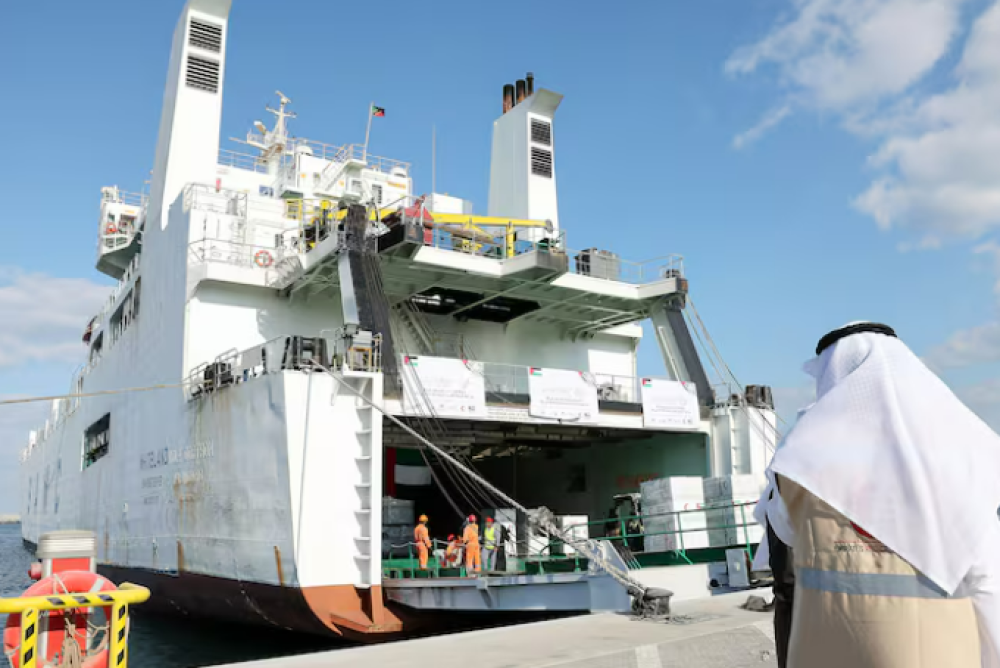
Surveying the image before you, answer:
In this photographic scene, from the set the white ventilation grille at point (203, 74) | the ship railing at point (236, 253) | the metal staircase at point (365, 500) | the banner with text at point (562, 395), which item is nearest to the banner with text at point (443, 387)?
the metal staircase at point (365, 500)

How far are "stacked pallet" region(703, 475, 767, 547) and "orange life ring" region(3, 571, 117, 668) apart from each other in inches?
424

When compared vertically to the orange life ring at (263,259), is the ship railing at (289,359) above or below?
below

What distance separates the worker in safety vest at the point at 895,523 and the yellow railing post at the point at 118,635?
622cm

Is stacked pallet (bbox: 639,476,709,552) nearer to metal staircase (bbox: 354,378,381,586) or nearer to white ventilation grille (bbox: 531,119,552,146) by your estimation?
metal staircase (bbox: 354,378,381,586)

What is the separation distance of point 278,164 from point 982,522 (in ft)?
96.0

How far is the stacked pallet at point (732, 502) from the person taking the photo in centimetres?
1510

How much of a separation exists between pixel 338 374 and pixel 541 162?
12489 millimetres

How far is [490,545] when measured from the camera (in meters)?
14.6

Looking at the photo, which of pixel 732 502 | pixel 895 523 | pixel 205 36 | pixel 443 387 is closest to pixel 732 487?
pixel 732 502

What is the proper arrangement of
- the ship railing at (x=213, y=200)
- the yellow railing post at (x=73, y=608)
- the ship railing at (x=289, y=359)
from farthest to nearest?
the ship railing at (x=213, y=200), the ship railing at (x=289, y=359), the yellow railing post at (x=73, y=608)

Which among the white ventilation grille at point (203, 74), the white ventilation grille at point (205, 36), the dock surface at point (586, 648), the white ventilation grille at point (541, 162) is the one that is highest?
the white ventilation grille at point (205, 36)

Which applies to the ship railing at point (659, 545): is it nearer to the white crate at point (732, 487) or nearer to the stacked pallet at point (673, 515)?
the stacked pallet at point (673, 515)

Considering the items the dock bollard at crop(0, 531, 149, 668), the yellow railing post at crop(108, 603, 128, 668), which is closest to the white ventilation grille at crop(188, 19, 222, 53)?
the dock bollard at crop(0, 531, 149, 668)

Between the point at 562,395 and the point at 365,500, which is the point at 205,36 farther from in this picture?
the point at 365,500
